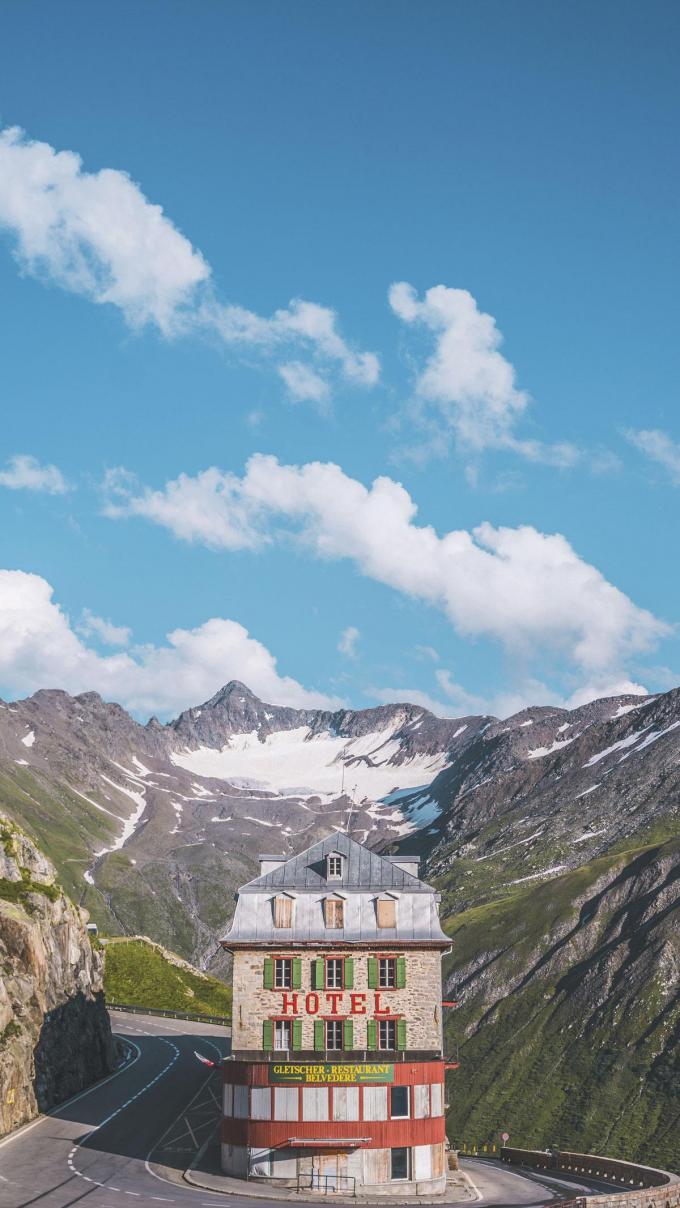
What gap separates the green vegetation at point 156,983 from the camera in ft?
459

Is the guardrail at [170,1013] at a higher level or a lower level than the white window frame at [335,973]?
lower

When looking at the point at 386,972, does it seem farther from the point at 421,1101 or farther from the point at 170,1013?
the point at 170,1013

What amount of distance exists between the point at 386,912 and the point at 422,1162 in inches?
538

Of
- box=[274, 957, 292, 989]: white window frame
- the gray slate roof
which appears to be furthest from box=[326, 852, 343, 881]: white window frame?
box=[274, 957, 292, 989]: white window frame

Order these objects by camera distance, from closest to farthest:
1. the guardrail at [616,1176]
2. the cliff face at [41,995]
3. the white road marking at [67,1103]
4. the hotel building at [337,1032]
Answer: the guardrail at [616,1176] < the hotel building at [337,1032] < the white road marking at [67,1103] < the cliff face at [41,995]

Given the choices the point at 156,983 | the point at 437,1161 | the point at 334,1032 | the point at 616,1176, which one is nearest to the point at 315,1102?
the point at 334,1032

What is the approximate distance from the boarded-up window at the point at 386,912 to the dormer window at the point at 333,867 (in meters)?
3.09

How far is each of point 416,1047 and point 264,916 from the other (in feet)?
38.0

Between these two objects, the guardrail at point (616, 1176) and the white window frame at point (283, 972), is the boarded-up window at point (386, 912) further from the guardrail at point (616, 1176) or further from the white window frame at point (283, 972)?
the guardrail at point (616, 1176)

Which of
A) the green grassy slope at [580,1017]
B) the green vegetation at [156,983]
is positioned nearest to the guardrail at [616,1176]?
the green grassy slope at [580,1017]

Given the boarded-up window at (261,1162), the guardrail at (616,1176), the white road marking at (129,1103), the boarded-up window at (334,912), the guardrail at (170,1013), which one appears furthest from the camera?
the guardrail at (170,1013)

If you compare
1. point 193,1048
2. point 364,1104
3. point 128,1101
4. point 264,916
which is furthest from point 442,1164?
point 193,1048

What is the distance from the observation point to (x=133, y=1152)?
67.1 metres

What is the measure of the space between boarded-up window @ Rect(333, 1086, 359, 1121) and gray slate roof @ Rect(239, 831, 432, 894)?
11.6 m
